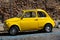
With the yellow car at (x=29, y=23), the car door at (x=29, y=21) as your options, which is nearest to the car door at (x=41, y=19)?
the yellow car at (x=29, y=23)

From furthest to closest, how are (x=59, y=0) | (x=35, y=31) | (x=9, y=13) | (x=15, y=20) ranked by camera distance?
1. (x=59, y=0)
2. (x=9, y=13)
3. (x=35, y=31)
4. (x=15, y=20)

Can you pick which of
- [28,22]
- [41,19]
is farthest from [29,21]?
[41,19]

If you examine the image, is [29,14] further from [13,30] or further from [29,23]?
[13,30]

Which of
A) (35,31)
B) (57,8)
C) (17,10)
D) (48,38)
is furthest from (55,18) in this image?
(48,38)

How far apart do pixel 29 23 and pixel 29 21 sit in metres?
0.14

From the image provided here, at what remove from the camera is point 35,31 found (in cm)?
2205

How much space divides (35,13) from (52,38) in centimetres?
329

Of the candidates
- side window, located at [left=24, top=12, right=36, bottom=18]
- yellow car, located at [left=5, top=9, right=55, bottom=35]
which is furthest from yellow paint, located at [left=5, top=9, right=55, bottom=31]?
side window, located at [left=24, top=12, right=36, bottom=18]

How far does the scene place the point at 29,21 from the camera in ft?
66.9

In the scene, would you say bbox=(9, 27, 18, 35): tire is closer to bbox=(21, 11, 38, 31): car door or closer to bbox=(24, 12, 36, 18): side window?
bbox=(21, 11, 38, 31): car door

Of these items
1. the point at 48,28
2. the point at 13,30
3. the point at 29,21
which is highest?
the point at 29,21

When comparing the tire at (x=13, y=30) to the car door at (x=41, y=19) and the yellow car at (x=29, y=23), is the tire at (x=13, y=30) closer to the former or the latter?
the yellow car at (x=29, y=23)

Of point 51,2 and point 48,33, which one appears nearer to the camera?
point 48,33

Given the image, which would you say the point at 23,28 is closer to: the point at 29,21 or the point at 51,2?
the point at 29,21
